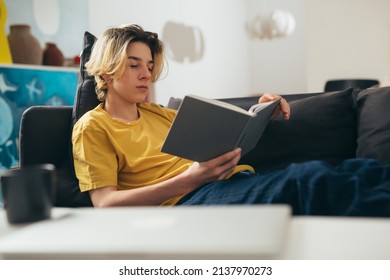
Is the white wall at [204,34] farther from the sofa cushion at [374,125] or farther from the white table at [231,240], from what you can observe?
the white table at [231,240]

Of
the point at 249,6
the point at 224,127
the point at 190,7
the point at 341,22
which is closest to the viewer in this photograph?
the point at 224,127

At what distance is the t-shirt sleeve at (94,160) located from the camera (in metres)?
0.96

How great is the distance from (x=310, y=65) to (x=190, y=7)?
1.27 meters

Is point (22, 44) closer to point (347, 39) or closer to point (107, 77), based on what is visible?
point (107, 77)

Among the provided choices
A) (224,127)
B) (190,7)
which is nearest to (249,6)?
(190,7)

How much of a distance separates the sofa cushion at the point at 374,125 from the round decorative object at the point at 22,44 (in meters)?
1.77

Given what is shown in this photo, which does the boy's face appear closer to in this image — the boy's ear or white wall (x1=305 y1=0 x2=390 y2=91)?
the boy's ear

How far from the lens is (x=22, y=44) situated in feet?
7.72

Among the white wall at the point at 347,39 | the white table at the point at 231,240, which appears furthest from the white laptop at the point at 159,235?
the white wall at the point at 347,39

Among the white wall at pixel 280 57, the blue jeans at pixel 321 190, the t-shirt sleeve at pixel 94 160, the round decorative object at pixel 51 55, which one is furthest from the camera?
the white wall at pixel 280 57

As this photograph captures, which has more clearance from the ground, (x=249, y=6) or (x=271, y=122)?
(x=249, y=6)

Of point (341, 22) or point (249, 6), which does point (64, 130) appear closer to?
point (341, 22)

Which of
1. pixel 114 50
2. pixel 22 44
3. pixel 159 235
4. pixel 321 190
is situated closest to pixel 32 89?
pixel 22 44
